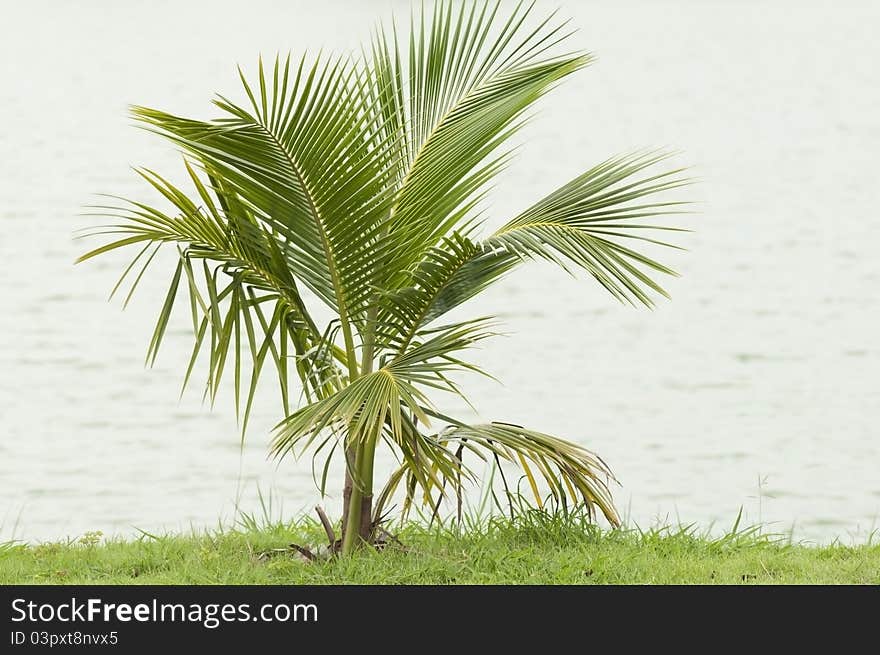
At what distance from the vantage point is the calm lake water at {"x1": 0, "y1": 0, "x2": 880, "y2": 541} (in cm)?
723

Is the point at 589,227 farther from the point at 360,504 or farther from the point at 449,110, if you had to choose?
the point at 360,504

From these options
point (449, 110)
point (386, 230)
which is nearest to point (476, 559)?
point (386, 230)

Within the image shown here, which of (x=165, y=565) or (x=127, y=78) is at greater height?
(x=127, y=78)

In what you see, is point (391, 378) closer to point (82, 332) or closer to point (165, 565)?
point (165, 565)

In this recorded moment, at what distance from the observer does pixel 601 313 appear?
1060 centimetres

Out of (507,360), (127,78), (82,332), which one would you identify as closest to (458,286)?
(507,360)

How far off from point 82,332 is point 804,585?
24.3 ft

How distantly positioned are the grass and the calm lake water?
2.90 ft

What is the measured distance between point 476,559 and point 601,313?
6502 millimetres

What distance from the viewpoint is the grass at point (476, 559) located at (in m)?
4.18

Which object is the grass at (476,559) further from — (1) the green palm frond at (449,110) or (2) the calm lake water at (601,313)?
(1) the green palm frond at (449,110)

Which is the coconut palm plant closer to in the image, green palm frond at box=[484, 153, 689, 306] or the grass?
green palm frond at box=[484, 153, 689, 306]

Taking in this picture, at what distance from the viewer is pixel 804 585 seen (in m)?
4.12

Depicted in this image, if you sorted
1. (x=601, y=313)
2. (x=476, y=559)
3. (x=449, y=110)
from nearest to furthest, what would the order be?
1. (x=476, y=559)
2. (x=449, y=110)
3. (x=601, y=313)
